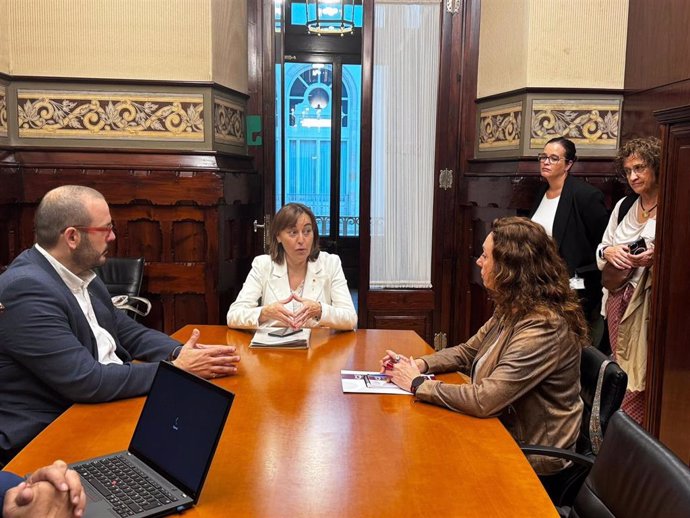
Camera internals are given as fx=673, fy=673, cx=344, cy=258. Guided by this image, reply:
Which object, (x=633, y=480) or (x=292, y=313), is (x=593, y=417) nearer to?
(x=633, y=480)

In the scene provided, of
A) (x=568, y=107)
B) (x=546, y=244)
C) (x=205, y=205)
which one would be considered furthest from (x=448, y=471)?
(x=568, y=107)

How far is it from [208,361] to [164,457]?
2.33 feet

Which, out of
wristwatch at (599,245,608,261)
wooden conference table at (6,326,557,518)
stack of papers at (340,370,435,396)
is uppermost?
wristwatch at (599,245,608,261)

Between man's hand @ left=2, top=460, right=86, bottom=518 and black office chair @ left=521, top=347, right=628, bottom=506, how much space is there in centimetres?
117

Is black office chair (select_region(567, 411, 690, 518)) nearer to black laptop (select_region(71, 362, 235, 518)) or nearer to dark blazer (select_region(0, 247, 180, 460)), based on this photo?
black laptop (select_region(71, 362, 235, 518))

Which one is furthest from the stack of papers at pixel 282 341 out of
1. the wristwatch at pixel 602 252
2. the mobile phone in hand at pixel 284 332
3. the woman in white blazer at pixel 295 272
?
the wristwatch at pixel 602 252

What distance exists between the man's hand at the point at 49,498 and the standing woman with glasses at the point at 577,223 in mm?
2874

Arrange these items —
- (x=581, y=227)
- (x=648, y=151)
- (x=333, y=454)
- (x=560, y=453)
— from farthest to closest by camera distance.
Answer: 1. (x=581, y=227)
2. (x=648, y=151)
3. (x=560, y=453)
4. (x=333, y=454)

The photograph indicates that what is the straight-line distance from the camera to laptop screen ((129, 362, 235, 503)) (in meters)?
1.34

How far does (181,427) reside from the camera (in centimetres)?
142

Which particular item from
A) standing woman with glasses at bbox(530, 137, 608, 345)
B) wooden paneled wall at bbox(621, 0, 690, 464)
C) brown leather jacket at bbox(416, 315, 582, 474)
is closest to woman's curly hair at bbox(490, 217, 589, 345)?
brown leather jacket at bbox(416, 315, 582, 474)

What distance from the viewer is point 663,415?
2.50m

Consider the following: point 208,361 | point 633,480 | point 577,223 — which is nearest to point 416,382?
point 208,361

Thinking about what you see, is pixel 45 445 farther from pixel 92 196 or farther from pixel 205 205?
pixel 205 205
